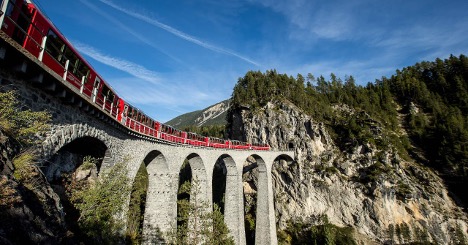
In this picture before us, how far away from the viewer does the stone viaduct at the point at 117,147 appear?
8.45m

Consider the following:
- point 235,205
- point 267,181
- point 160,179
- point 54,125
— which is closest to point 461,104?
point 267,181

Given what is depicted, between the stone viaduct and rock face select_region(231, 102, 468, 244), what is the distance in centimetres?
1125

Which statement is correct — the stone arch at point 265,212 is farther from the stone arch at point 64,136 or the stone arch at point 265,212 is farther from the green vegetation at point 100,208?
the stone arch at point 64,136

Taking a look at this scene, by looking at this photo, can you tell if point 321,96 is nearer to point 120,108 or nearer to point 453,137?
point 453,137

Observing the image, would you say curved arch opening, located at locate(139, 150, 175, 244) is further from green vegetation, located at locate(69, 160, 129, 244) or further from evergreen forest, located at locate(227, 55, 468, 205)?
evergreen forest, located at locate(227, 55, 468, 205)

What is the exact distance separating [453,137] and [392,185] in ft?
55.9

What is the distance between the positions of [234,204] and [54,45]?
29194 millimetres

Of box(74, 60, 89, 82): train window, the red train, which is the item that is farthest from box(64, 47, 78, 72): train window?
box(74, 60, 89, 82): train window

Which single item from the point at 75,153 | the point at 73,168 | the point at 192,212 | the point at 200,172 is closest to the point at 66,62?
the point at 75,153

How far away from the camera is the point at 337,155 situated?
49844 mm

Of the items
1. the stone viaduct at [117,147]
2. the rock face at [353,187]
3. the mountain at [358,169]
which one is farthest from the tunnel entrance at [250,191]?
the stone viaduct at [117,147]

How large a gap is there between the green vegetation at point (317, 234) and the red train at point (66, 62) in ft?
105

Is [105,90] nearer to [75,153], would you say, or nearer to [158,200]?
[75,153]

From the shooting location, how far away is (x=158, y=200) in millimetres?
22688
